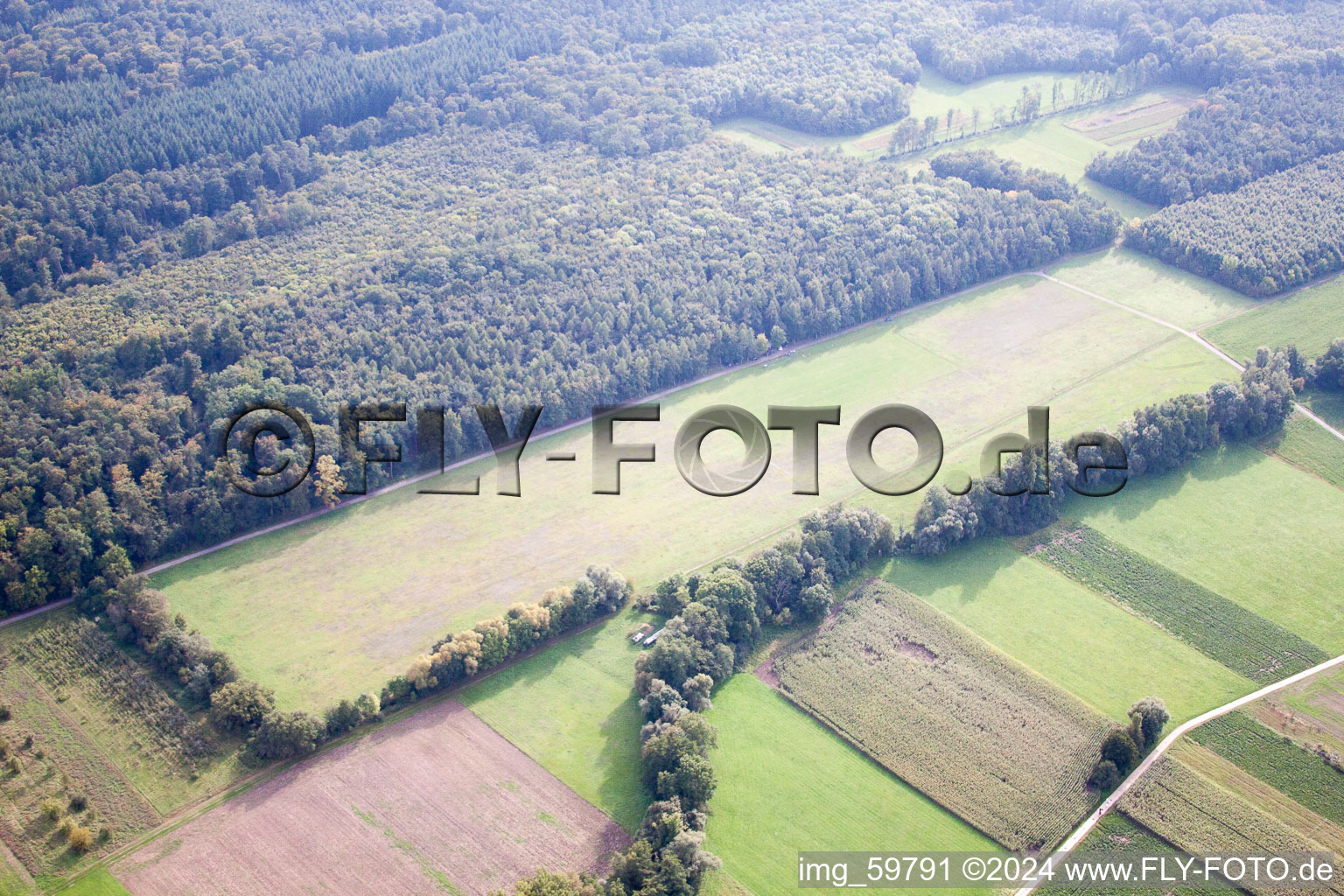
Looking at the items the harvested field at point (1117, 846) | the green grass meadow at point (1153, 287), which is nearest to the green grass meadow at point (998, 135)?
the green grass meadow at point (1153, 287)

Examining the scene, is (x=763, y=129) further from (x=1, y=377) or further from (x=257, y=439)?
(x=1, y=377)

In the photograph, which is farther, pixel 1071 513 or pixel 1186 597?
pixel 1071 513

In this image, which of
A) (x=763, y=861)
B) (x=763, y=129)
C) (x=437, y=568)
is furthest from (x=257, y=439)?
(x=763, y=129)

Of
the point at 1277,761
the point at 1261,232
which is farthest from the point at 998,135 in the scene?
the point at 1277,761

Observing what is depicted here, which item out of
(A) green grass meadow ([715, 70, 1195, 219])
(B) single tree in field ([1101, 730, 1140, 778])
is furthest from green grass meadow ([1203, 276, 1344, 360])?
(B) single tree in field ([1101, 730, 1140, 778])

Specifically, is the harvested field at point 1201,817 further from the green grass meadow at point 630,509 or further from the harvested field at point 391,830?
the harvested field at point 391,830
